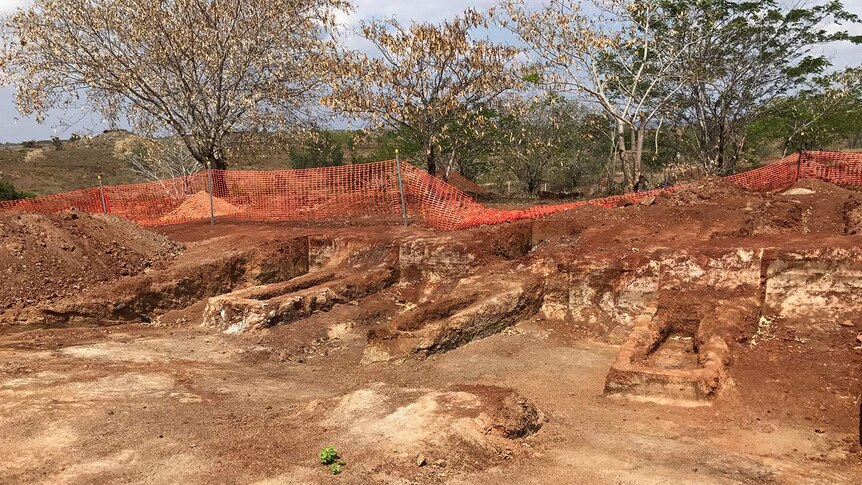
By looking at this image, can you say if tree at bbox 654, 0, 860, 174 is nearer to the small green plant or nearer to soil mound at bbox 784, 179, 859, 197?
soil mound at bbox 784, 179, 859, 197

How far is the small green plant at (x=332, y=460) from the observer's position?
4.13 meters

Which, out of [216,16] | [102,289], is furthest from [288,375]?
[216,16]

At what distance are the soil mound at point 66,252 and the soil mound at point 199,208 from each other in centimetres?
333

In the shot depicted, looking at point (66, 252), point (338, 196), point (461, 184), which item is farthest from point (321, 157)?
point (66, 252)

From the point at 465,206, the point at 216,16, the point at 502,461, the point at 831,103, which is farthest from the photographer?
the point at 831,103

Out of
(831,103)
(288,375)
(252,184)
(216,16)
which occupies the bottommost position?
(288,375)

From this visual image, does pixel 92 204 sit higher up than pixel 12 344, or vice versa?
pixel 92 204

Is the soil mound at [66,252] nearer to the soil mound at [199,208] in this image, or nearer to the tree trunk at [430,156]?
the soil mound at [199,208]

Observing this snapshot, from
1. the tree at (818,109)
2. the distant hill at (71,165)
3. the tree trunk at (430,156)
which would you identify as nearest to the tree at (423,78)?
the tree trunk at (430,156)

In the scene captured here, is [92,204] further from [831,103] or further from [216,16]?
[831,103]

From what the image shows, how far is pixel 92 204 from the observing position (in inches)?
621

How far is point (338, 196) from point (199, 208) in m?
4.26

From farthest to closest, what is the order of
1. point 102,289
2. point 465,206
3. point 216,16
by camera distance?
1. point 216,16
2. point 465,206
3. point 102,289

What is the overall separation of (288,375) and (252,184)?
8.82 m
